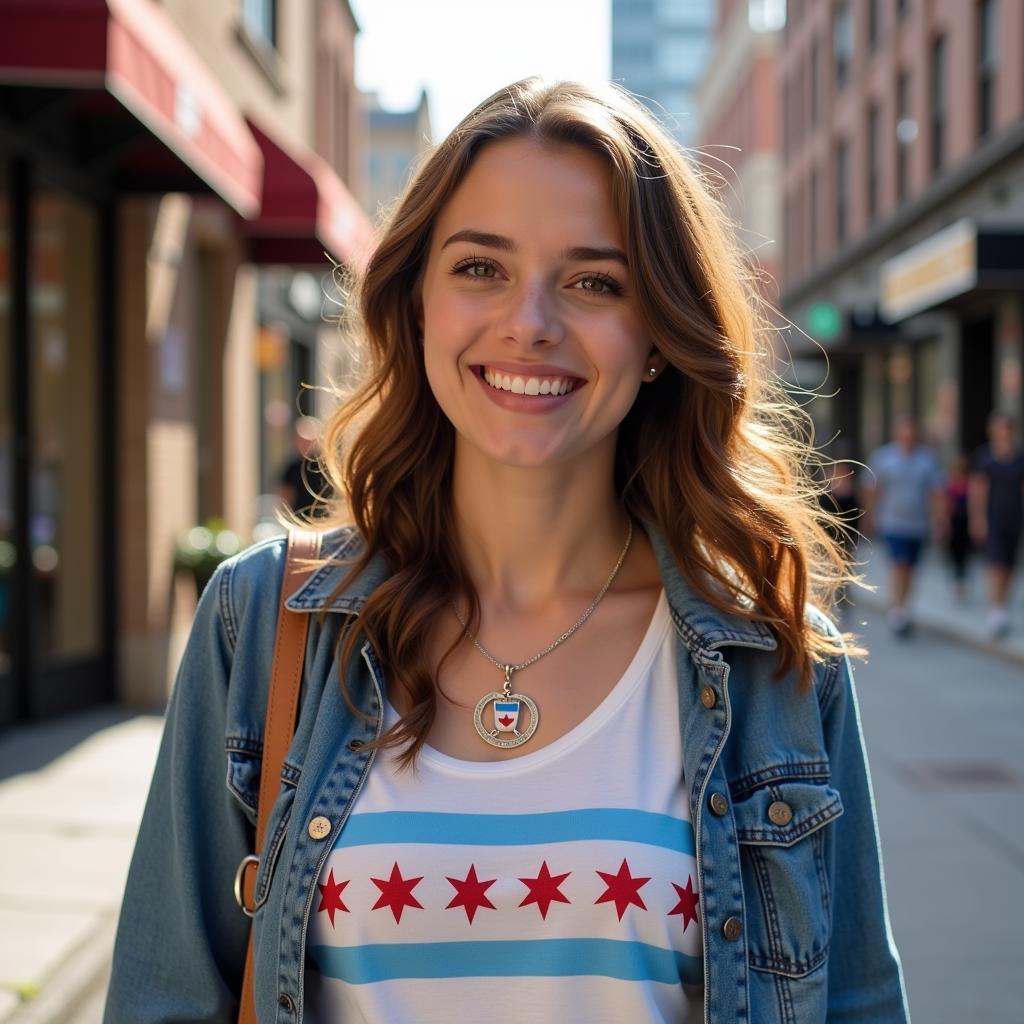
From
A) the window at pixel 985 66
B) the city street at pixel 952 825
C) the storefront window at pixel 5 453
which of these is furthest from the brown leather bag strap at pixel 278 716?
the window at pixel 985 66

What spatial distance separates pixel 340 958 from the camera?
1.85 meters

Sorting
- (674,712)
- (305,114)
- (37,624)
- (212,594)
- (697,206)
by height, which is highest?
(305,114)

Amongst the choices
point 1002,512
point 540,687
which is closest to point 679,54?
point 1002,512

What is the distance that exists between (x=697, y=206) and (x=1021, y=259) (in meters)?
13.9

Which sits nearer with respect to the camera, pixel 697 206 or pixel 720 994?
pixel 720 994

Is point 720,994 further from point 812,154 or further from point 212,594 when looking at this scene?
point 812,154

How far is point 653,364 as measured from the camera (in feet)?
7.31

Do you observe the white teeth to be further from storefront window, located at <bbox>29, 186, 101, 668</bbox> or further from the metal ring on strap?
storefront window, located at <bbox>29, 186, 101, 668</bbox>

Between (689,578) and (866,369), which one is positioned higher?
(866,369)

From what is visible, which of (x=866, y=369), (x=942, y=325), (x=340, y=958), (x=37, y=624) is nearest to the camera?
(x=340, y=958)

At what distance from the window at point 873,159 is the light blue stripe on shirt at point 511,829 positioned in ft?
92.6

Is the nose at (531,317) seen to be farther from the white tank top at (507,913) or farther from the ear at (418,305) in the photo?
the white tank top at (507,913)

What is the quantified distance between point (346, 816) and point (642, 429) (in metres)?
0.94

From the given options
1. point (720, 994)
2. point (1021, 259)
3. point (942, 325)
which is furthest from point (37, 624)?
point (942, 325)
